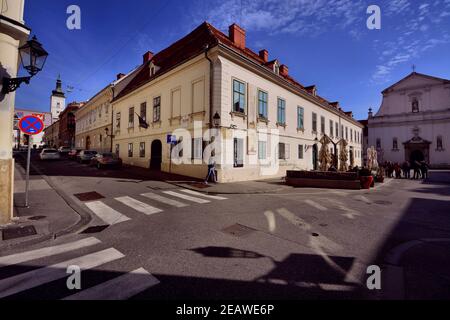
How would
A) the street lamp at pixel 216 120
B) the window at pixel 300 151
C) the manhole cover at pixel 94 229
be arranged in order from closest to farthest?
1. the manhole cover at pixel 94 229
2. the street lamp at pixel 216 120
3. the window at pixel 300 151

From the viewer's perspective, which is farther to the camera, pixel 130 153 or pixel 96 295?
pixel 130 153

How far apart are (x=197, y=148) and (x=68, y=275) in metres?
11.9

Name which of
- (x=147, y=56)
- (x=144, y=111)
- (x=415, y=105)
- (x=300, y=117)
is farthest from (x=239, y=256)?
(x=415, y=105)

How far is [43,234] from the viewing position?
15.7 ft

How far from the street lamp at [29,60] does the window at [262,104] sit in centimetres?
1338

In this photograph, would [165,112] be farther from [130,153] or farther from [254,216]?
[254,216]

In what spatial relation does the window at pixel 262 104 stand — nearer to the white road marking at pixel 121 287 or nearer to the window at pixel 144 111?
the window at pixel 144 111

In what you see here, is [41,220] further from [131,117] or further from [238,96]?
[131,117]

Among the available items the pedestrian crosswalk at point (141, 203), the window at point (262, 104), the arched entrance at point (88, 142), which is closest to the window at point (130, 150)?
the window at point (262, 104)

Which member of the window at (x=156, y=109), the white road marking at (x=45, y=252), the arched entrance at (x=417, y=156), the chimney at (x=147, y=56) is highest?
the chimney at (x=147, y=56)

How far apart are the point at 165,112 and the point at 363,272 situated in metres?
16.9

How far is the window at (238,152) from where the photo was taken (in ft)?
48.0

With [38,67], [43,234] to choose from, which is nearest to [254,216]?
[43,234]

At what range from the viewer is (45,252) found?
4.04 metres
